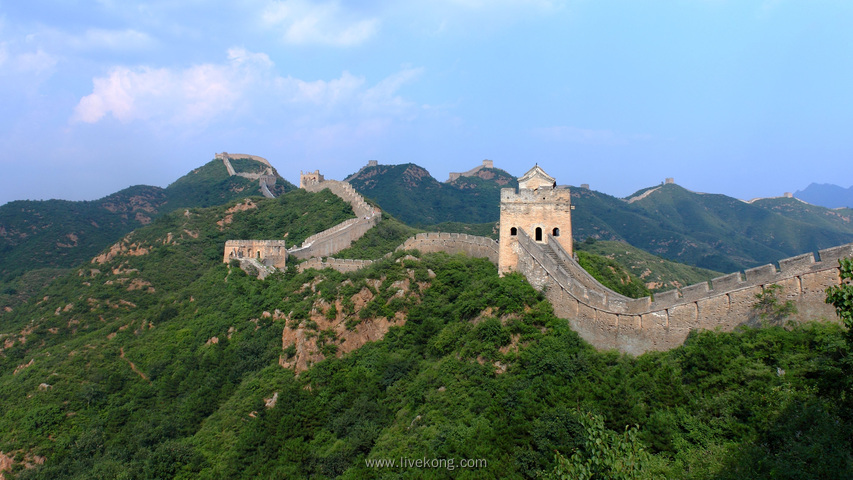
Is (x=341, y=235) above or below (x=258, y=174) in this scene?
below

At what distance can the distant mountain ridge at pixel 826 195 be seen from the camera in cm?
17326

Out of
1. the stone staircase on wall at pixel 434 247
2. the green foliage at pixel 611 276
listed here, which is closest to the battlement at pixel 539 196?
the green foliage at pixel 611 276

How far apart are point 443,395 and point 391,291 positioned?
9749 millimetres

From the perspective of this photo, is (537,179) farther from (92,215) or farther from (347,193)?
(92,215)

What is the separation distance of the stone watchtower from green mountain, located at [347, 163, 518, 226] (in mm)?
56717

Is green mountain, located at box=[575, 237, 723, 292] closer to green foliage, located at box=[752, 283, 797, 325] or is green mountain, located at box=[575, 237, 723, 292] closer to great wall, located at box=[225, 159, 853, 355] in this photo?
great wall, located at box=[225, 159, 853, 355]

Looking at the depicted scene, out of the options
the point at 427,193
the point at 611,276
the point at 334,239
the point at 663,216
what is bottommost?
the point at 611,276

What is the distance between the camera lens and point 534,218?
24734 millimetres

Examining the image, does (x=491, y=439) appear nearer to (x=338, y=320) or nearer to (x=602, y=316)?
(x=602, y=316)

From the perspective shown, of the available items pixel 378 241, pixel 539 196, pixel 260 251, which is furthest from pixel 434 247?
pixel 260 251

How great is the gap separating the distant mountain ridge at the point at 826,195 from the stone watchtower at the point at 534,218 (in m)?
185

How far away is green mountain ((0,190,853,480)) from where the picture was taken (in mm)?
13359

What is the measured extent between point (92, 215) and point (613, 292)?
260ft

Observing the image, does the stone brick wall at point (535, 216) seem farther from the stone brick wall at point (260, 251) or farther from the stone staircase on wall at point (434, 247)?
the stone brick wall at point (260, 251)
